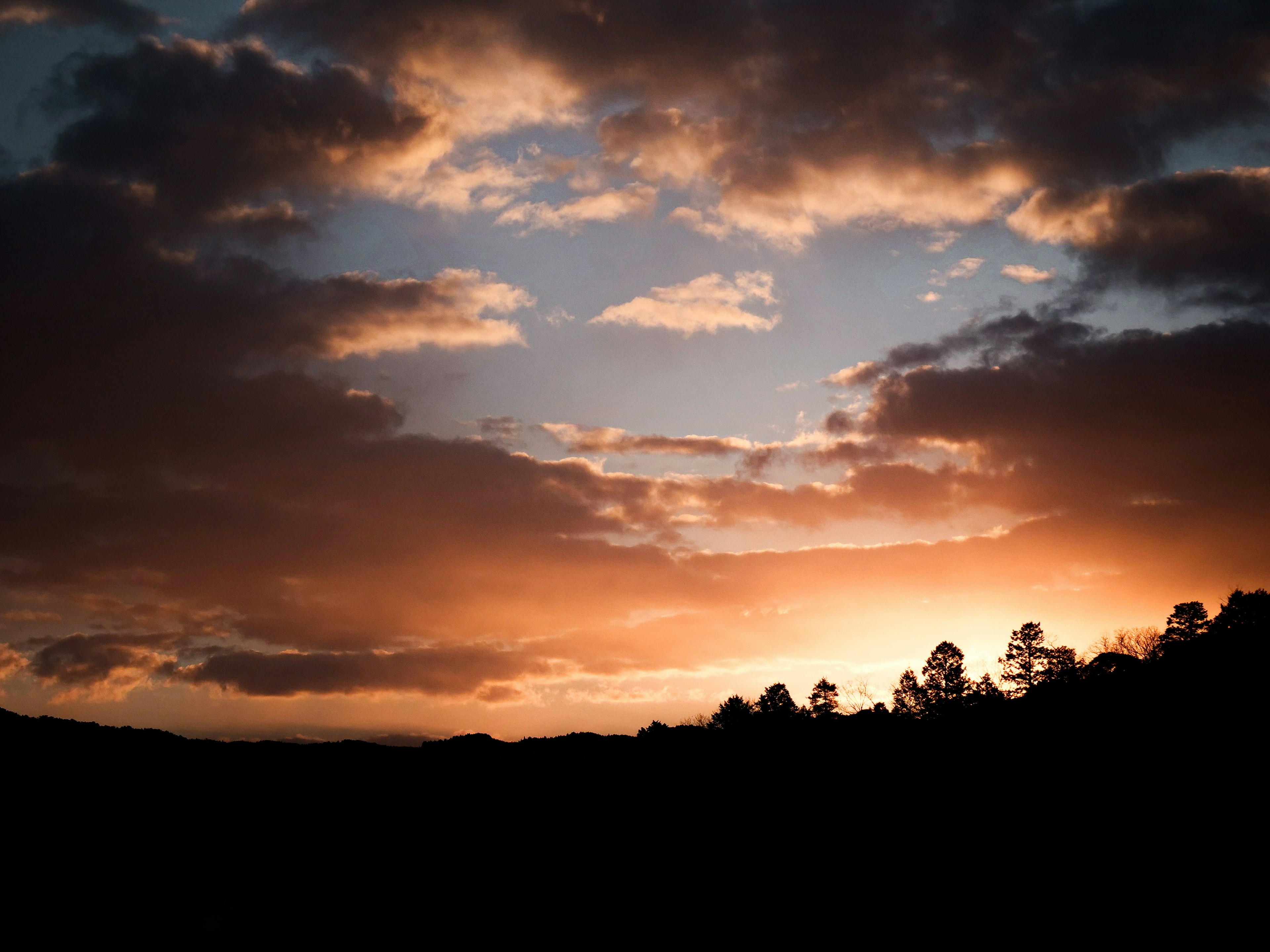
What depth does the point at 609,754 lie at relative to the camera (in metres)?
60.8

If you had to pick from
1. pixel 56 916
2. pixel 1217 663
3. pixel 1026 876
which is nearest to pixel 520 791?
pixel 56 916

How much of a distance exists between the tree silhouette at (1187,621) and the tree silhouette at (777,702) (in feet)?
139

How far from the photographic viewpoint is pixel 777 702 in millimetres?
101625

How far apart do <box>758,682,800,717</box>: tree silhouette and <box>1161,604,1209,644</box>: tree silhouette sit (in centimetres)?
4240

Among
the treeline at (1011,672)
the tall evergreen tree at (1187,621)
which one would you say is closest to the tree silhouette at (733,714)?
the treeline at (1011,672)

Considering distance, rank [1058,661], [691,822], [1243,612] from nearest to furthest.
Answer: [691,822], [1243,612], [1058,661]

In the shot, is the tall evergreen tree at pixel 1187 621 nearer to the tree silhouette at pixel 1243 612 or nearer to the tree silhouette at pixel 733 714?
the tree silhouette at pixel 1243 612

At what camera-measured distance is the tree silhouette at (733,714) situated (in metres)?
92.6

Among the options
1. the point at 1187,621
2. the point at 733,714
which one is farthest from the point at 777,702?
the point at 1187,621

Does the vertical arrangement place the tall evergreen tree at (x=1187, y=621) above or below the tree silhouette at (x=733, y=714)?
above

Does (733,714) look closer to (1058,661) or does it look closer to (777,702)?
(777,702)

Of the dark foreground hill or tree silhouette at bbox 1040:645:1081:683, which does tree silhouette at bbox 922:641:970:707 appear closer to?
tree silhouette at bbox 1040:645:1081:683

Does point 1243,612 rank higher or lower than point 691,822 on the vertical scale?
higher

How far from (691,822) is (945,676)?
7086cm
